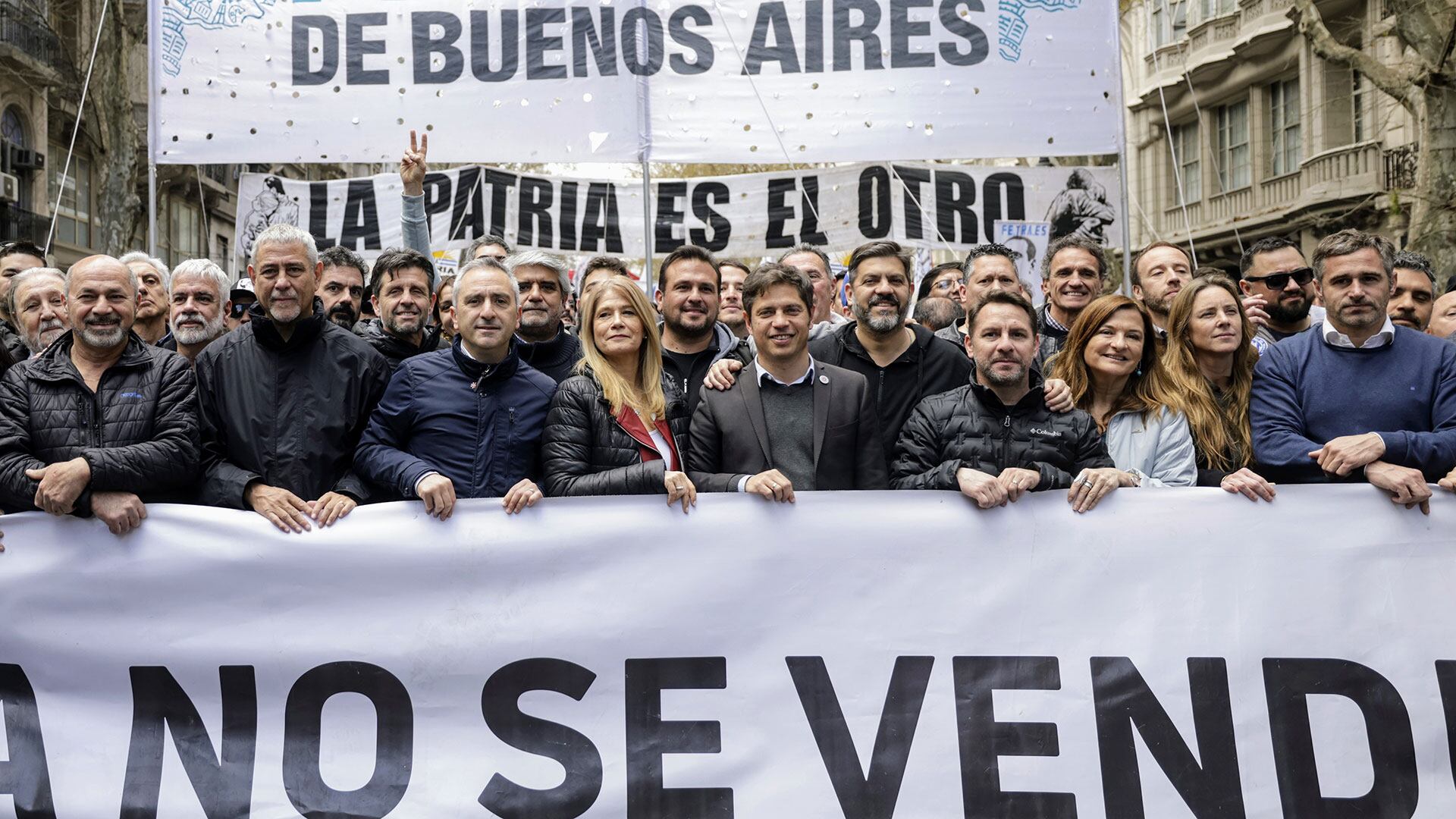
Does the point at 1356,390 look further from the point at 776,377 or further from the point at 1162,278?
the point at 776,377

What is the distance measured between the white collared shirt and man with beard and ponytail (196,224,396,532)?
3007mm

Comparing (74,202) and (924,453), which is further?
(74,202)

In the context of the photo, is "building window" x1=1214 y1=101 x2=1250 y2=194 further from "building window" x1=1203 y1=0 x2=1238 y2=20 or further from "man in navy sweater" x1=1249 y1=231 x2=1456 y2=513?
"man in navy sweater" x1=1249 y1=231 x2=1456 y2=513

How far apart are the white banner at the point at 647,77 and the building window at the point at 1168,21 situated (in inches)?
875

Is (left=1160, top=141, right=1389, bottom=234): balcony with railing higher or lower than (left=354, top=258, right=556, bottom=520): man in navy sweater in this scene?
higher

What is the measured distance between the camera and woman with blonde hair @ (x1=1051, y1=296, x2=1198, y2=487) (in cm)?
396

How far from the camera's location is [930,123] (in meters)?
6.33

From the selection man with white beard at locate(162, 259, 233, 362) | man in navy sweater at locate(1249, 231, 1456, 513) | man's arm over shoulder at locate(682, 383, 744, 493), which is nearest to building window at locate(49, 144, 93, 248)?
man with white beard at locate(162, 259, 233, 362)

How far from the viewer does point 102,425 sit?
145 inches

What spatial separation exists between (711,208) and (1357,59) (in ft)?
28.2

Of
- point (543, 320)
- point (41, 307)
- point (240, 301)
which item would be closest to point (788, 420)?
point (543, 320)

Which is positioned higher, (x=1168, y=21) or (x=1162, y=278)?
(x=1168, y=21)

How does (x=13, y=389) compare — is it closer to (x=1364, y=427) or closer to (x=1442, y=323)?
(x=1364, y=427)

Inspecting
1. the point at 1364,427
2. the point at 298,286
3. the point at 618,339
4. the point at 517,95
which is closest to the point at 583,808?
the point at 618,339
